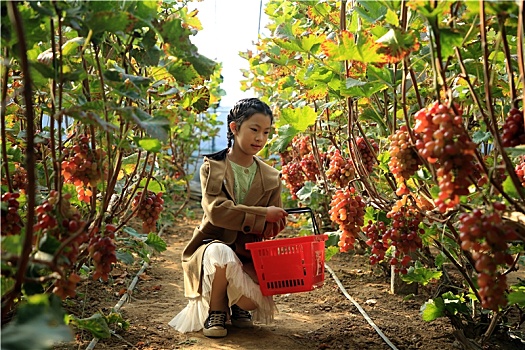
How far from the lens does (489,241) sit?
1293mm

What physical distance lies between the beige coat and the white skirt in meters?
0.05

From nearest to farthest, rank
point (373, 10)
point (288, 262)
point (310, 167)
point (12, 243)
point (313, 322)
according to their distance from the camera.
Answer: point (12, 243), point (373, 10), point (288, 262), point (313, 322), point (310, 167)

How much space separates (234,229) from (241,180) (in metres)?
0.27

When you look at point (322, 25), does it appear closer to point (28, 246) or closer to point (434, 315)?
point (434, 315)

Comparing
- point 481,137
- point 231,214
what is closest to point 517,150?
point 481,137

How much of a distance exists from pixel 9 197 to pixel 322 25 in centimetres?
227

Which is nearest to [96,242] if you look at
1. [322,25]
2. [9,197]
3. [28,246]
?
[9,197]

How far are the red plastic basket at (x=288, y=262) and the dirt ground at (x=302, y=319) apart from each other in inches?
10.2

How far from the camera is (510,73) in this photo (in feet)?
4.77

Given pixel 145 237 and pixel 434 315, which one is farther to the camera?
pixel 145 237

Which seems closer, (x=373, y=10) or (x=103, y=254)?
(x=103, y=254)

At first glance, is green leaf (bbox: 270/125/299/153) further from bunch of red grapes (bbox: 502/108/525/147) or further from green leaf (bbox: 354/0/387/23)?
bunch of red grapes (bbox: 502/108/525/147)

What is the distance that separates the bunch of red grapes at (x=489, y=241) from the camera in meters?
1.30

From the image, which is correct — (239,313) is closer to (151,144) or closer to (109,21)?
(151,144)
